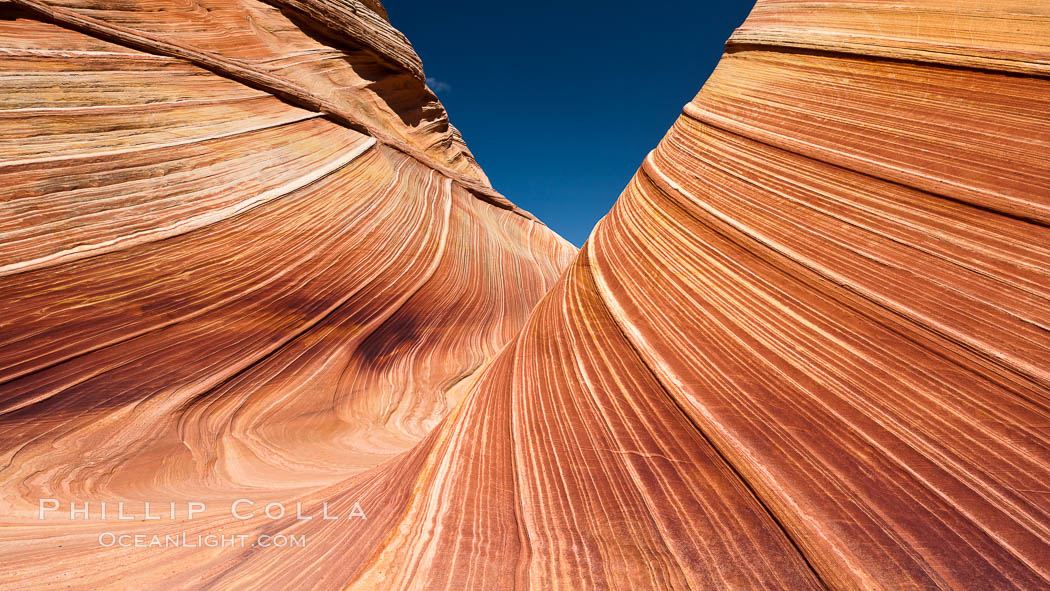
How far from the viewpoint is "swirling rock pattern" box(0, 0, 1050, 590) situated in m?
0.86

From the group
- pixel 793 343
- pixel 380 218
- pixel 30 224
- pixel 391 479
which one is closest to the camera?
pixel 793 343

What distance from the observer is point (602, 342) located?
4.88ft

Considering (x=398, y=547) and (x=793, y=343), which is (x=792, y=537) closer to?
(x=793, y=343)

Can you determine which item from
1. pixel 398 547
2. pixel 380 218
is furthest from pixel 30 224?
pixel 398 547

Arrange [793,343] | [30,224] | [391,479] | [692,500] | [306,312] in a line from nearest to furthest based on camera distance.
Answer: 1. [692,500]
2. [793,343]
3. [391,479]
4. [30,224]
5. [306,312]

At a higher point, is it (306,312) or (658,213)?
(306,312)

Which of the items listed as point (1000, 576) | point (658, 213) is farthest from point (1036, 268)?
point (658, 213)

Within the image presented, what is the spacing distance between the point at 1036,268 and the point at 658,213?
1.06 metres

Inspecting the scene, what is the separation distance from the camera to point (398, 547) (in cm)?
92

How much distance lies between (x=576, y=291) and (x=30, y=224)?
87.3 inches

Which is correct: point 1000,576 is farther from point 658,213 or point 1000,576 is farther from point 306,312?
point 306,312

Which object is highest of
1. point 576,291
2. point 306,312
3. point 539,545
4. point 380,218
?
point 380,218

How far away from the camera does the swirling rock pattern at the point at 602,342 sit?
2.81 ft

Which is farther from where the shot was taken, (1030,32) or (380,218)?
(380,218)
